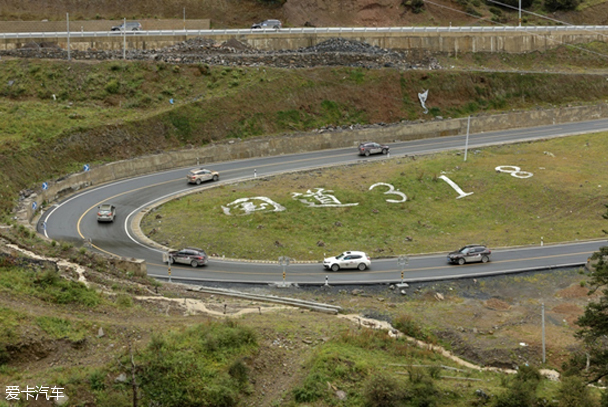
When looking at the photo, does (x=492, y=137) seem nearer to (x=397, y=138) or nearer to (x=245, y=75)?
(x=397, y=138)

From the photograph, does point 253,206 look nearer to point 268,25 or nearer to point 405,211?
point 405,211

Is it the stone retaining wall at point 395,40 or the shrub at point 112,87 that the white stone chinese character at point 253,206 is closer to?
the shrub at point 112,87

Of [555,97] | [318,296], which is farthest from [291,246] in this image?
[555,97]

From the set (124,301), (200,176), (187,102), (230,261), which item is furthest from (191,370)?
(187,102)

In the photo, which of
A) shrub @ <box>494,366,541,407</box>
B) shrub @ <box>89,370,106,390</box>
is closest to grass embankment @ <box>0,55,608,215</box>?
shrub @ <box>89,370,106,390</box>

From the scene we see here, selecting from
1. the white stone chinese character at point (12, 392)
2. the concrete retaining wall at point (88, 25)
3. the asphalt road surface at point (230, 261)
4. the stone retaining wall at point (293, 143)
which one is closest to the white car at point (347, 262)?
the asphalt road surface at point (230, 261)
